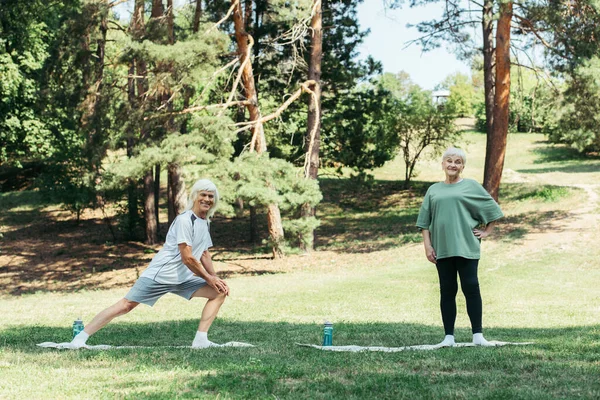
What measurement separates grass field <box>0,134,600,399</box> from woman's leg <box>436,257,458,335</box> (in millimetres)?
547

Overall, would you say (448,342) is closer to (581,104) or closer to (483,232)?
(483,232)

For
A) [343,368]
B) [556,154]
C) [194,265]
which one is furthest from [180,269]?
[556,154]

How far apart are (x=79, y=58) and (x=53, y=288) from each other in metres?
7.56

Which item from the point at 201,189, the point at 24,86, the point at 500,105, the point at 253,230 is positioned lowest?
the point at 253,230

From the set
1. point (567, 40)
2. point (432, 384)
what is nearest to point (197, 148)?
point (567, 40)

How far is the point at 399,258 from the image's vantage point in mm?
21172

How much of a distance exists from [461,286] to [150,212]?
22885mm

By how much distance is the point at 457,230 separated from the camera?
6.79 metres

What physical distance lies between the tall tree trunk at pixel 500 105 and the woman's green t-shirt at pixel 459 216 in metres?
16.0

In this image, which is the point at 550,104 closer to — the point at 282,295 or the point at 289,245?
the point at 289,245

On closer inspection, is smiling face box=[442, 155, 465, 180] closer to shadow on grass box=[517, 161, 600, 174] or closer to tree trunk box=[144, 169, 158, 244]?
tree trunk box=[144, 169, 158, 244]

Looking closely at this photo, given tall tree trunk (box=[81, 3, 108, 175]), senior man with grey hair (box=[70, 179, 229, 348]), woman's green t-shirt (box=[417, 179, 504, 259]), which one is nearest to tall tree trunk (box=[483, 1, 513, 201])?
tall tree trunk (box=[81, 3, 108, 175])

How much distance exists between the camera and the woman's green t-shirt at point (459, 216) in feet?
22.3

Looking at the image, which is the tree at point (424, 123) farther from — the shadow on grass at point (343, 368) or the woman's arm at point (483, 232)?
the woman's arm at point (483, 232)
